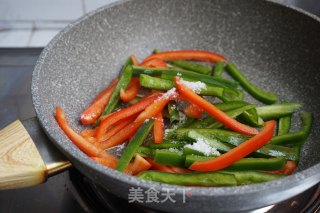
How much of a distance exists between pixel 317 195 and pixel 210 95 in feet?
1.33

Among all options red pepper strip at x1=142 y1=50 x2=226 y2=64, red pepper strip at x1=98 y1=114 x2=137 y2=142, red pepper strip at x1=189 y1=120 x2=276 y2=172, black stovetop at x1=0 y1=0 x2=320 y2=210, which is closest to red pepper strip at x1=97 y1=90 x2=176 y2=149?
red pepper strip at x1=98 y1=114 x2=137 y2=142

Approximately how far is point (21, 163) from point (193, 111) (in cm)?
49

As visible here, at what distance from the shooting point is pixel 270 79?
1366 mm

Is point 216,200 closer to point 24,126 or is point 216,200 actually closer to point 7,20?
point 24,126

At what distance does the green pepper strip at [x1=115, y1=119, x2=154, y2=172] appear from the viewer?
97cm

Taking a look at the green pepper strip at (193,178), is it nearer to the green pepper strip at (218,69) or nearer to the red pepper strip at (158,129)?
the red pepper strip at (158,129)

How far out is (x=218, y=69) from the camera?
1.35m

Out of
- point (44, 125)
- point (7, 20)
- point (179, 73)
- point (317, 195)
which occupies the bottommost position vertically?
point (317, 195)

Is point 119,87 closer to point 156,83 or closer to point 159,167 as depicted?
point 156,83

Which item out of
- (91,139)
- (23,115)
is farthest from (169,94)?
(23,115)

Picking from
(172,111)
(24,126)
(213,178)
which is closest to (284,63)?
(172,111)

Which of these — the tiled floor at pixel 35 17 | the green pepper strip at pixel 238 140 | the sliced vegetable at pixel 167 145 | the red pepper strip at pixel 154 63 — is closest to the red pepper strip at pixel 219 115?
the green pepper strip at pixel 238 140

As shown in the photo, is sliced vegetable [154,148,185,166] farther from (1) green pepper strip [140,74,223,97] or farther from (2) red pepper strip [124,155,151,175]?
(1) green pepper strip [140,74,223,97]

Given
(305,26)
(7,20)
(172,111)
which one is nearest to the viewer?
(172,111)
